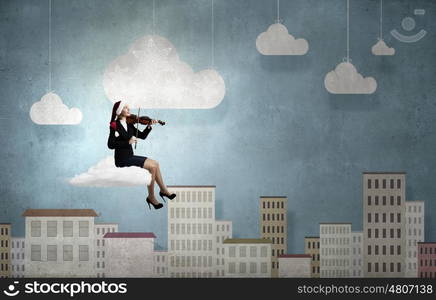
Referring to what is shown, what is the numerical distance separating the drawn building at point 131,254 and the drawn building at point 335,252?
1.62 m

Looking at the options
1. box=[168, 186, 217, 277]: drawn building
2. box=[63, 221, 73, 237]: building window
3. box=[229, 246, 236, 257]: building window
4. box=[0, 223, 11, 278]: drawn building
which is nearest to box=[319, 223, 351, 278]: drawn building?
box=[229, 246, 236, 257]: building window

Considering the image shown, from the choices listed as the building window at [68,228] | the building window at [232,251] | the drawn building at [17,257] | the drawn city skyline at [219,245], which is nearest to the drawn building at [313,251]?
the drawn city skyline at [219,245]

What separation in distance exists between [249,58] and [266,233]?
168cm

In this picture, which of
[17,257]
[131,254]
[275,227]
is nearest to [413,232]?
[275,227]

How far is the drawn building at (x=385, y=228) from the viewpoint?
23.1ft

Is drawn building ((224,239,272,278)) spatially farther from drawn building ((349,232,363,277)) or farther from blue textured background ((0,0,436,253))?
drawn building ((349,232,363,277))

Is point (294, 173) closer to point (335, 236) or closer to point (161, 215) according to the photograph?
point (335, 236)

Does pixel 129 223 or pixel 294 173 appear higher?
pixel 294 173

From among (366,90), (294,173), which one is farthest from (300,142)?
(366,90)

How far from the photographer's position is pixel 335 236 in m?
7.08

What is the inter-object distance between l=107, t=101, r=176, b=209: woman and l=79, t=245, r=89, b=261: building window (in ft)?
2.84

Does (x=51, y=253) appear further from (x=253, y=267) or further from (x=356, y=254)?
(x=356, y=254)

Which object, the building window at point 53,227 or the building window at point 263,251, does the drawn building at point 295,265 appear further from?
the building window at point 53,227

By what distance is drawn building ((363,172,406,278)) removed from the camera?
277 inches
